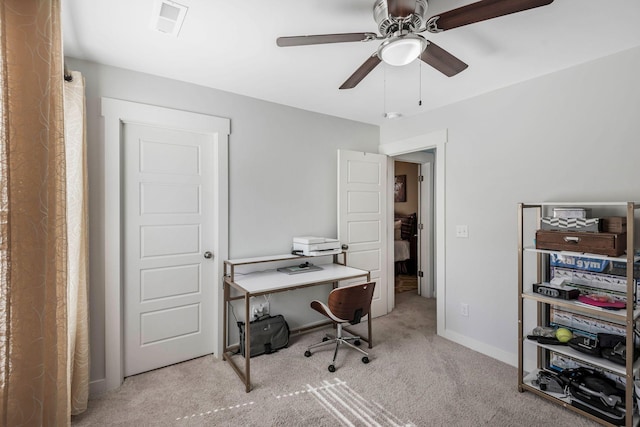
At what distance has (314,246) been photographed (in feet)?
9.82

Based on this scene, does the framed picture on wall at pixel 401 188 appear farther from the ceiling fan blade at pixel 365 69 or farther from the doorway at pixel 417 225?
the ceiling fan blade at pixel 365 69

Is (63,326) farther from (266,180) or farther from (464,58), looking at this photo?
(464,58)

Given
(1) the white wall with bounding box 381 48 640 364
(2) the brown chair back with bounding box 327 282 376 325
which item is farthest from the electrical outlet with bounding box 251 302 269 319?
(1) the white wall with bounding box 381 48 640 364

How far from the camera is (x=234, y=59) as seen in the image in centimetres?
220

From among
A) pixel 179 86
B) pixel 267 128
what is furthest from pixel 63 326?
pixel 267 128

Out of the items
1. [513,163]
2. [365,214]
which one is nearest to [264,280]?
[365,214]

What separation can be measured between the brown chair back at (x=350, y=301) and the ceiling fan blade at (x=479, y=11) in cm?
187

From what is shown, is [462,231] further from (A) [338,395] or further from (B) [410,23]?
(B) [410,23]

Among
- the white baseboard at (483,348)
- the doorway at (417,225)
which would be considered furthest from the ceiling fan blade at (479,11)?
the doorway at (417,225)

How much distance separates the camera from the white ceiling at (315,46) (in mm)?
1648

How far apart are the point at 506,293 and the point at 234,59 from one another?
2.89 meters

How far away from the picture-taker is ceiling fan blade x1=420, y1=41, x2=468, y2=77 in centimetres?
159

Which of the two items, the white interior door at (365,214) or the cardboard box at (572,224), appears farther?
the white interior door at (365,214)

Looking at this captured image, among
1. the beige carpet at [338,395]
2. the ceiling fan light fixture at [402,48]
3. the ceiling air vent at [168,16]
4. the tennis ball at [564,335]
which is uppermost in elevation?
the ceiling air vent at [168,16]
